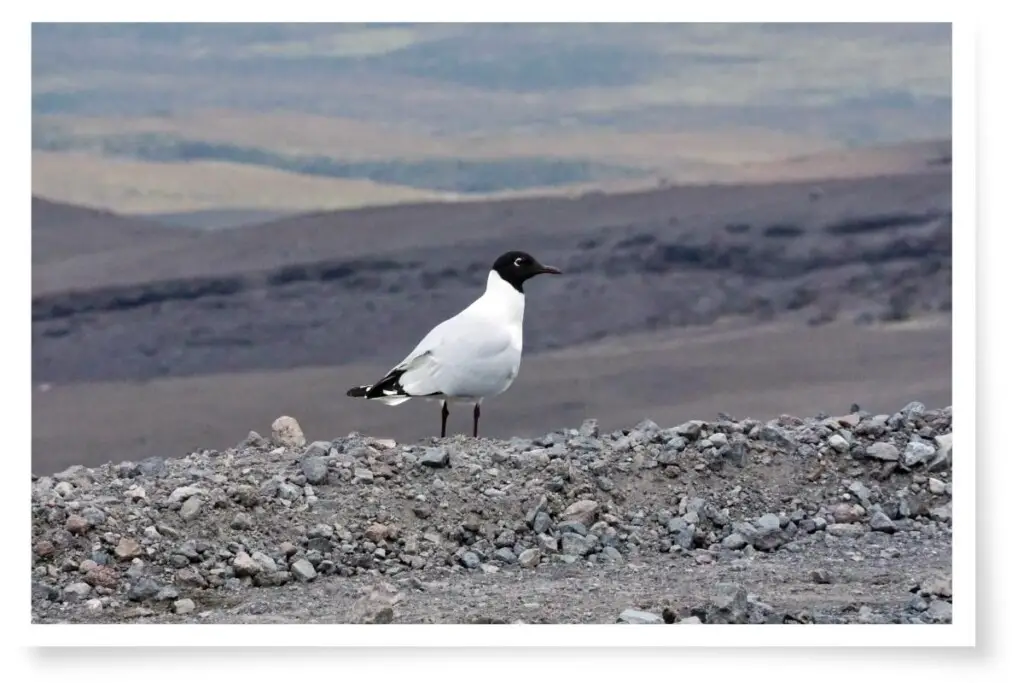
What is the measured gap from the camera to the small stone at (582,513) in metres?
6.02

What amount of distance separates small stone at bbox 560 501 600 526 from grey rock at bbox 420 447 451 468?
1.70ft

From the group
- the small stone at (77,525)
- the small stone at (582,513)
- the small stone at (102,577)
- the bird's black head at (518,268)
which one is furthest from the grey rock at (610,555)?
the small stone at (77,525)

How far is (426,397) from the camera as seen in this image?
648 cm

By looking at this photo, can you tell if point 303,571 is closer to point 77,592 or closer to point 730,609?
point 77,592

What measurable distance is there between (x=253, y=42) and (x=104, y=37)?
0.56 metres

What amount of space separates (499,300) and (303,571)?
4.74 ft

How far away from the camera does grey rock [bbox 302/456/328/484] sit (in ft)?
20.0

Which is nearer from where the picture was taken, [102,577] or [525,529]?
[102,577]

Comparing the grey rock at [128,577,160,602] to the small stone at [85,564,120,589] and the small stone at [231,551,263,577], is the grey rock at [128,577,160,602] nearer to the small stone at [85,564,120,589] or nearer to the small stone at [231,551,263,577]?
the small stone at [85,564,120,589]

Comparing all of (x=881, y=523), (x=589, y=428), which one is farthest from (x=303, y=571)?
(x=881, y=523)

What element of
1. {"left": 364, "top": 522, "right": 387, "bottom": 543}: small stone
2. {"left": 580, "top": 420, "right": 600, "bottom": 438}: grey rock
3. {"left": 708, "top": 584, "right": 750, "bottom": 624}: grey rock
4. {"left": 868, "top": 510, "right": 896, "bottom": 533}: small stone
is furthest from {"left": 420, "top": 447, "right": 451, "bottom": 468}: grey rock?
{"left": 868, "top": 510, "right": 896, "bottom": 533}: small stone

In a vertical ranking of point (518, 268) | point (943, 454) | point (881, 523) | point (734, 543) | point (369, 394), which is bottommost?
point (734, 543)

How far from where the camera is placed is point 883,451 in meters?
6.29
